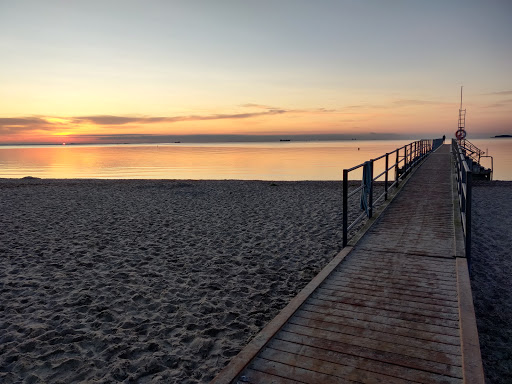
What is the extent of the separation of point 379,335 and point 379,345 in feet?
0.61

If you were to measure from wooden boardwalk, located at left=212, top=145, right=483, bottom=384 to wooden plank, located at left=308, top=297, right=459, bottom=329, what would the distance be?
0.01 meters

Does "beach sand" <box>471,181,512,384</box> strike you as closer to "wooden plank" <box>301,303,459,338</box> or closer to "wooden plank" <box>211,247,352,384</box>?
"wooden plank" <box>301,303,459,338</box>

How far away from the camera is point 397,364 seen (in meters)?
3.16

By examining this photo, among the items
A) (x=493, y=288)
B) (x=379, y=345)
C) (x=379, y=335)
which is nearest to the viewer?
(x=379, y=345)

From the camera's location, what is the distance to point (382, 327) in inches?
148

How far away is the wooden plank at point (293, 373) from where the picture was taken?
297 centimetres

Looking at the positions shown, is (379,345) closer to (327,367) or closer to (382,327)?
(382,327)

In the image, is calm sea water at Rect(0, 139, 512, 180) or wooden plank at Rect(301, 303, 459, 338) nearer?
wooden plank at Rect(301, 303, 459, 338)

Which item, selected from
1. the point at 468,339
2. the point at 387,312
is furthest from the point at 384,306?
the point at 468,339

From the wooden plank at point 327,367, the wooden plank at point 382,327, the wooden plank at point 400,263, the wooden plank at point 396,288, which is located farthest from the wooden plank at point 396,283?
the wooden plank at point 327,367

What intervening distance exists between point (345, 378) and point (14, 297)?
4.98m

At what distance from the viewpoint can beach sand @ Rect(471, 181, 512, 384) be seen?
4066mm

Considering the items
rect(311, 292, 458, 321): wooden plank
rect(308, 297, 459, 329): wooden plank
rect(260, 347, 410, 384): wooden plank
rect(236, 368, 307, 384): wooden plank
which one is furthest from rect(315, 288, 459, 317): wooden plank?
rect(236, 368, 307, 384): wooden plank

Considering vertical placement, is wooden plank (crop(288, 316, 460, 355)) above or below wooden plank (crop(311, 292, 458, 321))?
below
